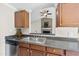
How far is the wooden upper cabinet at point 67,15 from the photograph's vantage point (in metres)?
1.23

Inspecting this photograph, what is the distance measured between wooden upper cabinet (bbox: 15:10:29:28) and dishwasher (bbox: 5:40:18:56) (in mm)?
178

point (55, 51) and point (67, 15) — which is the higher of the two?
point (67, 15)

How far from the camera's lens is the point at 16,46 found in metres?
1.41

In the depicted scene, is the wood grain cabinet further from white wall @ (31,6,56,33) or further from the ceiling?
the ceiling

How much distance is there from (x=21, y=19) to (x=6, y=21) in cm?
16

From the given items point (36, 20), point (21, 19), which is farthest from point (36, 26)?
point (21, 19)

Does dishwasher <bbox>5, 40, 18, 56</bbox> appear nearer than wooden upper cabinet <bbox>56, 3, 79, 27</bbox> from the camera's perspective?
No

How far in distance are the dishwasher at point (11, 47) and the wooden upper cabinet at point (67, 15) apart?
0.49 m

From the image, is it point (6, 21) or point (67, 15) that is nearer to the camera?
point (67, 15)

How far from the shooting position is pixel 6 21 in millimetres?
1389

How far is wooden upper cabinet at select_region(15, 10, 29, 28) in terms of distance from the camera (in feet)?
4.49

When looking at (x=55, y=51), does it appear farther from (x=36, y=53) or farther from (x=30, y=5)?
(x=30, y=5)

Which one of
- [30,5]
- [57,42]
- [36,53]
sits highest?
[30,5]

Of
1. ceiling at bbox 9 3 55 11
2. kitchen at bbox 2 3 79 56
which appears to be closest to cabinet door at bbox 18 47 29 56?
kitchen at bbox 2 3 79 56
